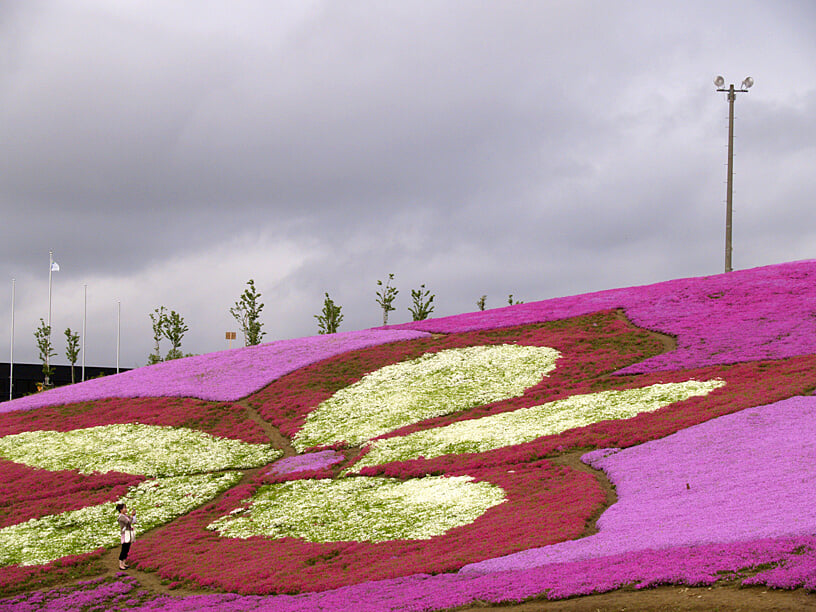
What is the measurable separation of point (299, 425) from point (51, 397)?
2700 cm

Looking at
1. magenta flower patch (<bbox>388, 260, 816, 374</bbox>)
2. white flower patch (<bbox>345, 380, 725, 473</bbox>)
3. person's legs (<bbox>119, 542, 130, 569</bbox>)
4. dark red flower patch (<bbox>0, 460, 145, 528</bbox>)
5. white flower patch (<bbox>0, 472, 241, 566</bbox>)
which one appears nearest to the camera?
person's legs (<bbox>119, 542, 130, 569</bbox>)

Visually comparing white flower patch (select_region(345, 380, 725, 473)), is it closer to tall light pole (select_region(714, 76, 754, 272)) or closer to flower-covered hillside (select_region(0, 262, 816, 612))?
flower-covered hillside (select_region(0, 262, 816, 612))

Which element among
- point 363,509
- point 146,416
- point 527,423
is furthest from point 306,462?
point 146,416

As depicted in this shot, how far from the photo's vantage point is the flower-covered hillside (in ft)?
84.6

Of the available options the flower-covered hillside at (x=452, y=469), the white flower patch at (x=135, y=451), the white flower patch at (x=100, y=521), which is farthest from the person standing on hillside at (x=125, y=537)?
the white flower patch at (x=135, y=451)

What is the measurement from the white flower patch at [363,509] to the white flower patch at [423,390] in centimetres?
849

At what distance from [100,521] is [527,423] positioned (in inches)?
901

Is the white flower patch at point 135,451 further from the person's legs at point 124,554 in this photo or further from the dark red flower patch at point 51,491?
the person's legs at point 124,554

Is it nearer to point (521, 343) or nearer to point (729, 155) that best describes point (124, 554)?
point (521, 343)

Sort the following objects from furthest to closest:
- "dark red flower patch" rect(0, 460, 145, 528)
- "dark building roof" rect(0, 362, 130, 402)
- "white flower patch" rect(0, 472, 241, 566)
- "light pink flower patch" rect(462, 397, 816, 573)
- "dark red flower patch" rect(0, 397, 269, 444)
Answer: "dark building roof" rect(0, 362, 130, 402) < "dark red flower patch" rect(0, 397, 269, 444) < "dark red flower patch" rect(0, 460, 145, 528) < "white flower patch" rect(0, 472, 241, 566) < "light pink flower patch" rect(462, 397, 816, 573)

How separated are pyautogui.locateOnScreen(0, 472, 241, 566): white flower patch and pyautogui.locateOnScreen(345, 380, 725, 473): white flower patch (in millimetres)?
8610

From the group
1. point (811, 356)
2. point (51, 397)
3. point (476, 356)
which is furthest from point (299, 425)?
point (811, 356)

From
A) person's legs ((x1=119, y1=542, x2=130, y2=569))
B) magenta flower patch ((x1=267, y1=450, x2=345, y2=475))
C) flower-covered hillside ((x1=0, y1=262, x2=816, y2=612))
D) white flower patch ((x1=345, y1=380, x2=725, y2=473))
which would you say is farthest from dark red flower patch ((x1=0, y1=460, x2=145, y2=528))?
white flower patch ((x1=345, y1=380, x2=725, y2=473))

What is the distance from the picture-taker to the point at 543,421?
1823 inches
